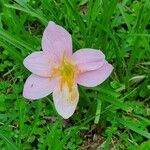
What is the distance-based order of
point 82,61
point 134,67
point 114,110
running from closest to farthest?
point 82,61
point 114,110
point 134,67

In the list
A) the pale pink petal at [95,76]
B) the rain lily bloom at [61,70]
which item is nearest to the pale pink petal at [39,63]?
the rain lily bloom at [61,70]

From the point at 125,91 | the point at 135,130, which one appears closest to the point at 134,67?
the point at 125,91

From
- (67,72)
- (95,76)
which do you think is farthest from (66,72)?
(95,76)

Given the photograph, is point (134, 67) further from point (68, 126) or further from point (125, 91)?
point (68, 126)

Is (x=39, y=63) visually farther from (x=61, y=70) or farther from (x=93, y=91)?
(x=93, y=91)

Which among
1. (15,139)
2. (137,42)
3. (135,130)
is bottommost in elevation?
(15,139)

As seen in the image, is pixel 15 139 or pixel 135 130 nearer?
pixel 135 130
